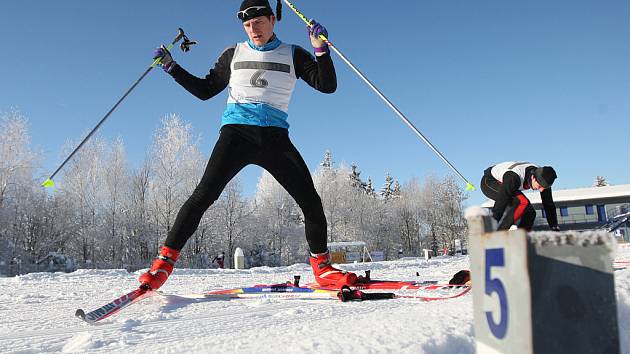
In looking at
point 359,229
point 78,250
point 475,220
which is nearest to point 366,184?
point 359,229

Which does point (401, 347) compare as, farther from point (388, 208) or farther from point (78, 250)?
point (388, 208)

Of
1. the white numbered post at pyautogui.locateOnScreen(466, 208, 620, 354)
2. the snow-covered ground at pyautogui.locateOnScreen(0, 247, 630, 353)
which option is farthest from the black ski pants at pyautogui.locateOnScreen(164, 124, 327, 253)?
the white numbered post at pyautogui.locateOnScreen(466, 208, 620, 354)

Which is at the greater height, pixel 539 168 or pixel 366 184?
pixel 366 184

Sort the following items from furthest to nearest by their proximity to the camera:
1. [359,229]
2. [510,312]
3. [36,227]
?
[359,229]
[36,227]
[510,312]

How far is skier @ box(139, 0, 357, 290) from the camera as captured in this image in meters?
3.03

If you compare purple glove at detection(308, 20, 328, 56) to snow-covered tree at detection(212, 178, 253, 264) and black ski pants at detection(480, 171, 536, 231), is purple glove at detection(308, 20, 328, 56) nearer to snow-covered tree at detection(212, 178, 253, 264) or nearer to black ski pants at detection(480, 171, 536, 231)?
black ski pants at detection(480, 171, 536, 231)

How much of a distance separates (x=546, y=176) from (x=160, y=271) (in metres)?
3.57

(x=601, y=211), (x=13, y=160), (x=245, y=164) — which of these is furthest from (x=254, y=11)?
(x=601, y=211)

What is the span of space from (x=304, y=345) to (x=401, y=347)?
264mm

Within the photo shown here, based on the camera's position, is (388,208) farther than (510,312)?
Yes

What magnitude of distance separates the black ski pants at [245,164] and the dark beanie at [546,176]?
2316 mm

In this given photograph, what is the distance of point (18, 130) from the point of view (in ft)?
78.4

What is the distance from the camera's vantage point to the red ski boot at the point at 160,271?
281 centimetres

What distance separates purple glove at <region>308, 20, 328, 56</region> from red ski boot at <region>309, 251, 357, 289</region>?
156 cm
